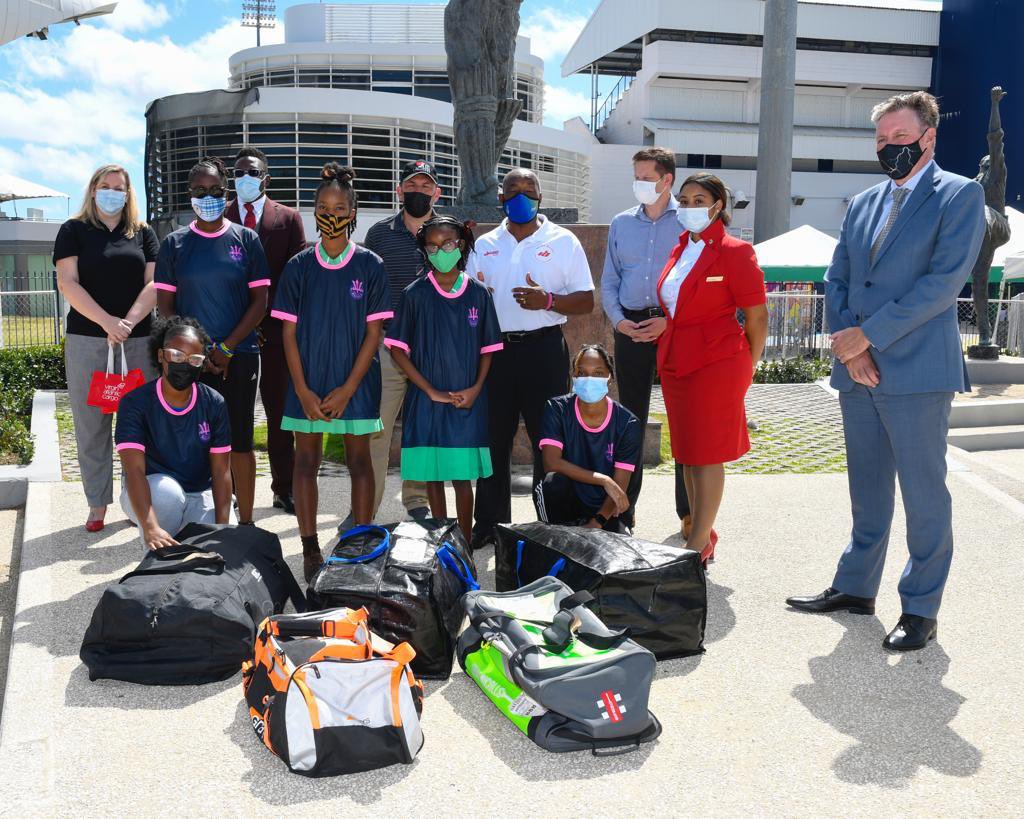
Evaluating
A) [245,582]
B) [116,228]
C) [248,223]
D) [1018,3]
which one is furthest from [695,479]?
[1018,3]

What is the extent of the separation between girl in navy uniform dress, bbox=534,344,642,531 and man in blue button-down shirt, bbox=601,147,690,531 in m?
0.37

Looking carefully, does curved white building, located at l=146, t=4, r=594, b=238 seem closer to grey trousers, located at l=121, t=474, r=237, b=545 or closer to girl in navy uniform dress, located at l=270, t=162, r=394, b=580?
girl in navy uniform dress, located at l=270, t=162, r=394, b=580

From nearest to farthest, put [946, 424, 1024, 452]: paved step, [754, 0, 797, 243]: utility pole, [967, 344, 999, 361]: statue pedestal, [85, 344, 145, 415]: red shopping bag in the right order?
[85, 344, 145, 415]: red shopping bag < [946, 424, 1024, 452]: paved step < [967, 344, 999, 361]: statue pedestal < [754, 0, 797, 243]: utility pole

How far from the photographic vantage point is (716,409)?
16.0ft

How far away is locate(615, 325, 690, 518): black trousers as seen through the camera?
5.66 metres

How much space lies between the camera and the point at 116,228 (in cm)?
577

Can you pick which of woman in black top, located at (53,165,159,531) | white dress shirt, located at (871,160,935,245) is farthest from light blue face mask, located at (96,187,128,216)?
white dress shirt, located at (871,160,935,245)

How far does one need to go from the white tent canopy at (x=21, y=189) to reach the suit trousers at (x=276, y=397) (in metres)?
29.8

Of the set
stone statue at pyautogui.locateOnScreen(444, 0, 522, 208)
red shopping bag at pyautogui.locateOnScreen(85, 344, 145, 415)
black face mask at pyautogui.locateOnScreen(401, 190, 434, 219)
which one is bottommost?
red shopping bag at pyautogui.locateOnScreen(85, 344, 145, 415)

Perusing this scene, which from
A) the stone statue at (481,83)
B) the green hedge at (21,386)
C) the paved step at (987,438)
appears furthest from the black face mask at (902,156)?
the paved step at (987,438)

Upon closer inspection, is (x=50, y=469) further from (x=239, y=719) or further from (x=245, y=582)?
(x=239, y=719)

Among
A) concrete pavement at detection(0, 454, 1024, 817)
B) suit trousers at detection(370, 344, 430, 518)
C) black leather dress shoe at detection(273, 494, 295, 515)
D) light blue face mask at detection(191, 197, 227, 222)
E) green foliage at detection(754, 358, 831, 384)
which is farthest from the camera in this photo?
green foliage at detection(754, 358, 831, 384)

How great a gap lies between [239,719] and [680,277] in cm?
287

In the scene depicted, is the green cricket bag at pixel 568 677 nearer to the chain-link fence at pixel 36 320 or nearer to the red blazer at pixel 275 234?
the red blazer at pixel 275 234
